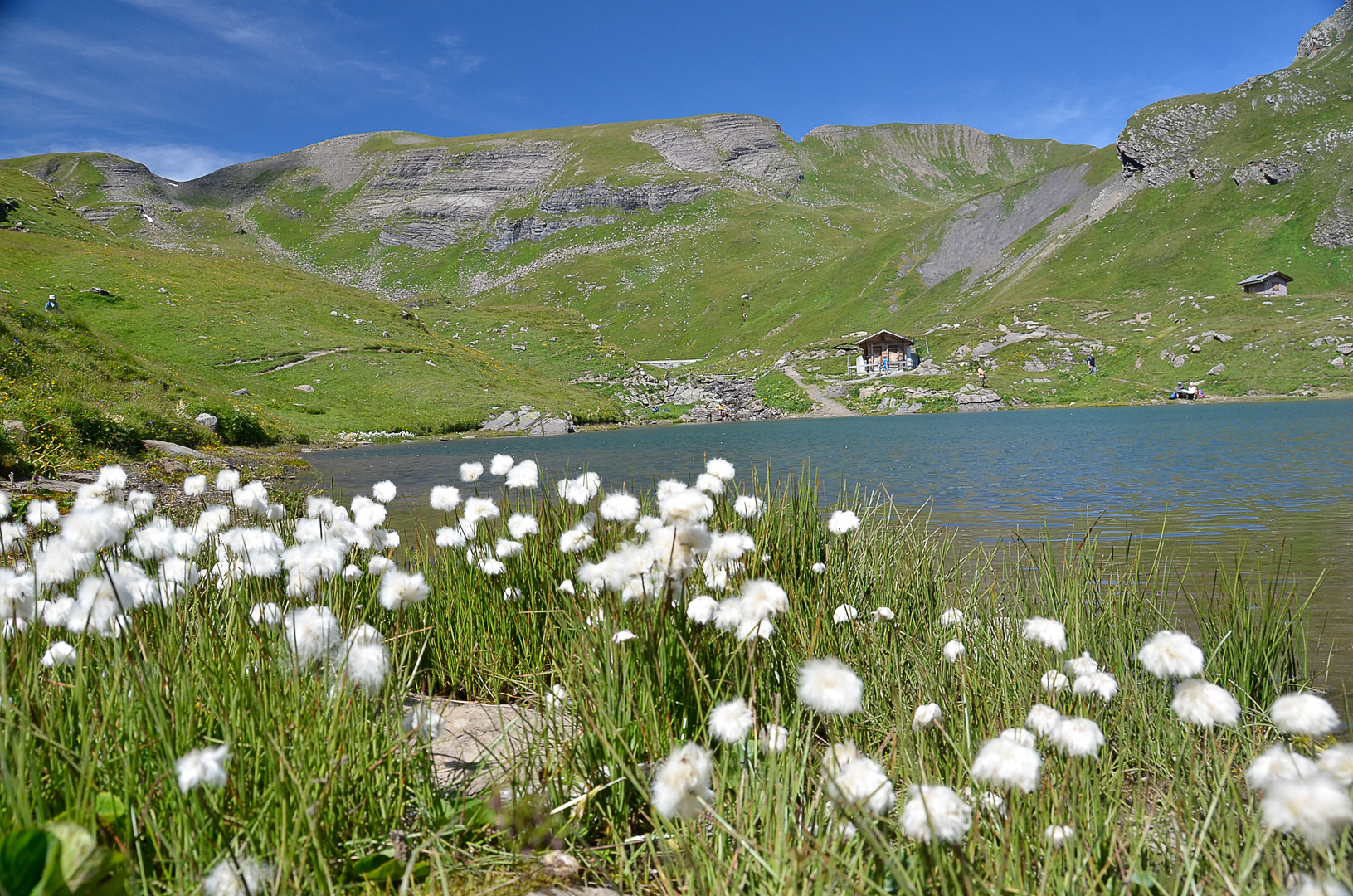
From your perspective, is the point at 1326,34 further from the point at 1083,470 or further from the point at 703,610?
the point at 703,610

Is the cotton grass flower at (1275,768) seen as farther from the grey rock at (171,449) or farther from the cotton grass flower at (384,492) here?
the grey rock at (171,449)

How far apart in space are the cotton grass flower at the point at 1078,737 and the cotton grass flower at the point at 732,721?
3.05ft

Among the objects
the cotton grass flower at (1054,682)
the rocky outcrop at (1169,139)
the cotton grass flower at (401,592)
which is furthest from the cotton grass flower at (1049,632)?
the rocky outcrop at (1169,139)

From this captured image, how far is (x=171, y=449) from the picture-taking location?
18359mm

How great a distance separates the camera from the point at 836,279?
13500 centimetres

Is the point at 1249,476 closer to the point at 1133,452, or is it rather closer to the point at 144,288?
the point at 1133,452

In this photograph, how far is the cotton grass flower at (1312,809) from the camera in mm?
1224

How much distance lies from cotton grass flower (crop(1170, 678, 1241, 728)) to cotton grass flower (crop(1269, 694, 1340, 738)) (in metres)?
0.10


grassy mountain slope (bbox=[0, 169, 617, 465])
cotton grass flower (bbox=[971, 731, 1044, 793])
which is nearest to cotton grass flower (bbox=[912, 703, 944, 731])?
cotton grass flower (bbox=[971, 731, 1044, 793])

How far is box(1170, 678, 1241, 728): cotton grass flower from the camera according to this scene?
71.8 inches

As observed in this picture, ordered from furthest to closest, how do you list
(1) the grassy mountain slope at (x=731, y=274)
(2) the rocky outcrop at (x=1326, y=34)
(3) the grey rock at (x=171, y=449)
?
(2) the rocky outcrop at (x=1326, y=34), (1) the grassy mountain slope at (x=731, y=274), (3) the grey rock at (x=171, y=449)

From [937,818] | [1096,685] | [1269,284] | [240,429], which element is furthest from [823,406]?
[937,818]

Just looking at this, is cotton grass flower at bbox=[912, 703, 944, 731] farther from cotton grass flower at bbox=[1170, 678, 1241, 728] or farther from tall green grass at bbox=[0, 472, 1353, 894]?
cotton grass flower at bbox=[1170, 678, 1241, 728]

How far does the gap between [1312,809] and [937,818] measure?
69 cm
